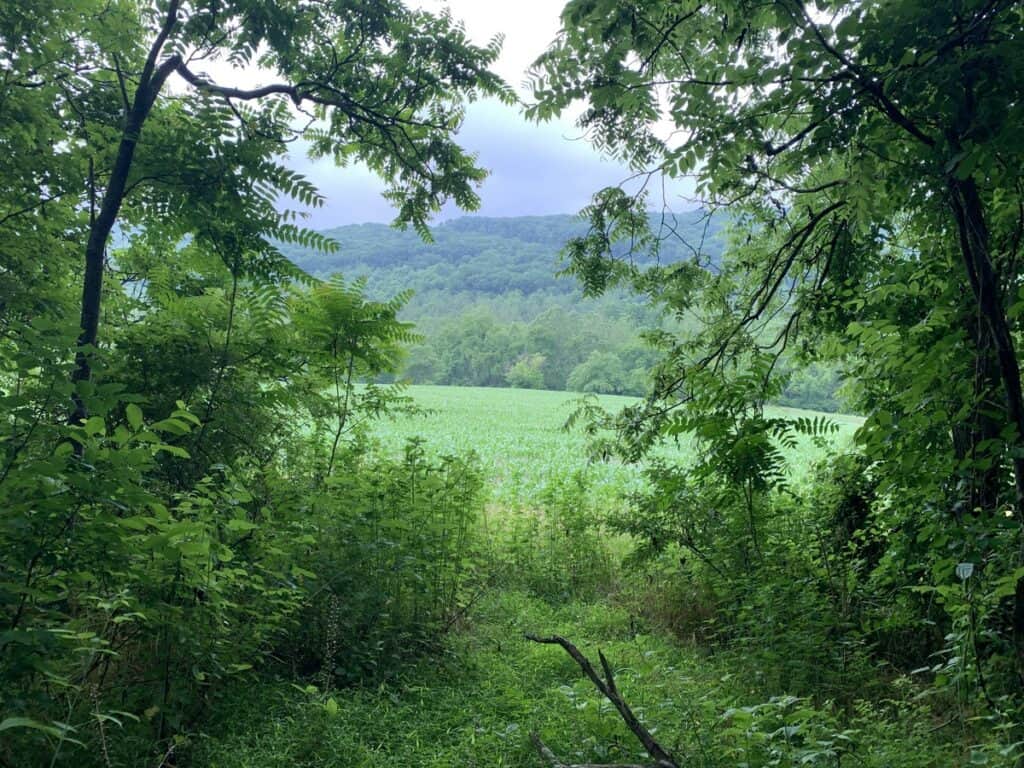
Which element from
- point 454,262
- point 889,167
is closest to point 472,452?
point 889,167

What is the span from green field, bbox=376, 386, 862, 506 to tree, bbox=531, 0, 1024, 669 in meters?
5.64

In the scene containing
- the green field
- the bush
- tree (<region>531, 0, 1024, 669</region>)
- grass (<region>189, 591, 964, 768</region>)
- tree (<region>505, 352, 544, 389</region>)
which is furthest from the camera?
tree (<region>505, 352, 544, 389</region>)

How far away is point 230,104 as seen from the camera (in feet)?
14.0

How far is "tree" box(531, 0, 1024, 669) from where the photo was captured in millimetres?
2064

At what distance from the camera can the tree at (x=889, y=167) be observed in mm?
2064

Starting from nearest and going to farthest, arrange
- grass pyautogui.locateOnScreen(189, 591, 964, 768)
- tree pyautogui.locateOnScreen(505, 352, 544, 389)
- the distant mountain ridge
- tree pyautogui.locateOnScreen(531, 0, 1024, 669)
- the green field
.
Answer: tree pyautogui.locateOnScreen(531, 0, 1024, 669) < grass pyautogui.locateOnScreen(189, 591, 964, 768) < the green field < the distant mountain ridge < tree pyautogui.locateOnScreen(505, 352, 544, 389)

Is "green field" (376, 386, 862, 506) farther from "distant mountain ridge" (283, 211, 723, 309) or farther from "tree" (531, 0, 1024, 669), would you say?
"distant mountain ridge" (283, 211, 723, 309)

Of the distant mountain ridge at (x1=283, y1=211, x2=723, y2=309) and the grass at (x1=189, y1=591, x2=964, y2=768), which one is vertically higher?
the distant mountain ridge at (x1=283, y1=211, x2=723, y2=309)

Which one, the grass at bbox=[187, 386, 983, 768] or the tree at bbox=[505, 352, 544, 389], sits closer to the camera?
the grass at bbox=[187, 386, 983, 768]

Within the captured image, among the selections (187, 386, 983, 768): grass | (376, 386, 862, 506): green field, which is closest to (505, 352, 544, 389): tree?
(376, 386, 862, 506): green field

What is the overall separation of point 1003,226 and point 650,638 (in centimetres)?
389

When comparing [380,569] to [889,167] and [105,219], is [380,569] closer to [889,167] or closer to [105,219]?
[105,219]

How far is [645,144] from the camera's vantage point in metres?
3.98

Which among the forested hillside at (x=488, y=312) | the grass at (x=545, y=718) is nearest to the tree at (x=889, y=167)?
the grass at (x=545, y=718)
